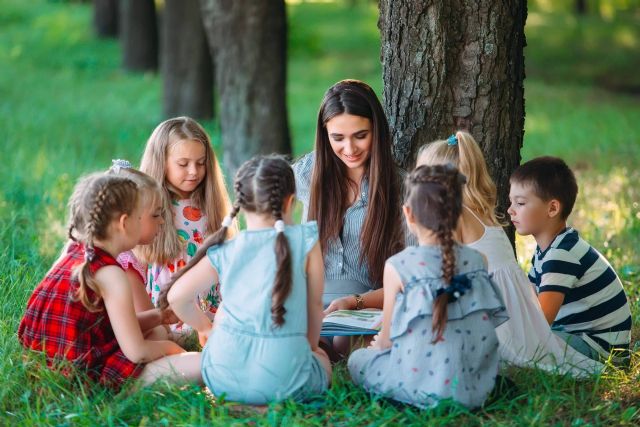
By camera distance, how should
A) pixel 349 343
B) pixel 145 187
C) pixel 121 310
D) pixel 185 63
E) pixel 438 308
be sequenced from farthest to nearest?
pixel 185 63 → pixel 349 343 → pixel 145 187 → pixel 121 310 → pixel 438 308

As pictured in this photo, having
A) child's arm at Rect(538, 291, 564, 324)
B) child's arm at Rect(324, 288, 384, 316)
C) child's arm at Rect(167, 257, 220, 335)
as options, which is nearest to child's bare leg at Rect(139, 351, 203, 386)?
child's arm at Rect(167, 257, 220, 335)

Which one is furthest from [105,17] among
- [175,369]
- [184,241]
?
[175,369]

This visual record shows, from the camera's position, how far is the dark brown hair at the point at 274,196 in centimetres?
351

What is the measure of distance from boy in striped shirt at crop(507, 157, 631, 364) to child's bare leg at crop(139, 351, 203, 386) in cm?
159

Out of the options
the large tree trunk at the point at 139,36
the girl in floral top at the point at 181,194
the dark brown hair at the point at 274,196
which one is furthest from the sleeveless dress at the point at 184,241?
the large tree trunk at the point at 139,36

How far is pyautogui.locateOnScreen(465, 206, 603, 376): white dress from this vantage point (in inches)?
159

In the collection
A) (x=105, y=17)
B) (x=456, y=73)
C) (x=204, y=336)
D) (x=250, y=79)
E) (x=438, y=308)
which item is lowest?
(x=204, y=336)

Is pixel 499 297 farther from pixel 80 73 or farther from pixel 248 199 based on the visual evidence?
pixel 80 73

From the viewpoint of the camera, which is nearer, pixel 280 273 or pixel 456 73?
pixel 280 273

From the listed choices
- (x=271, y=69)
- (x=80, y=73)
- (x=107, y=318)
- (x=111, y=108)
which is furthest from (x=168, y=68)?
(x=107, y=318)

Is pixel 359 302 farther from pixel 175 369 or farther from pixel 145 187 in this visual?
pixel 145 187

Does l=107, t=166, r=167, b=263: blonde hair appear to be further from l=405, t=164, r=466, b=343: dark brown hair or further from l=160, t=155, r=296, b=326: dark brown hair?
l=405, t=164, r=466, b=343: dark brown hair

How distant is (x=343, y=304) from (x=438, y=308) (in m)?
1.00

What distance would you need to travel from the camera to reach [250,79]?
30.4 ft
